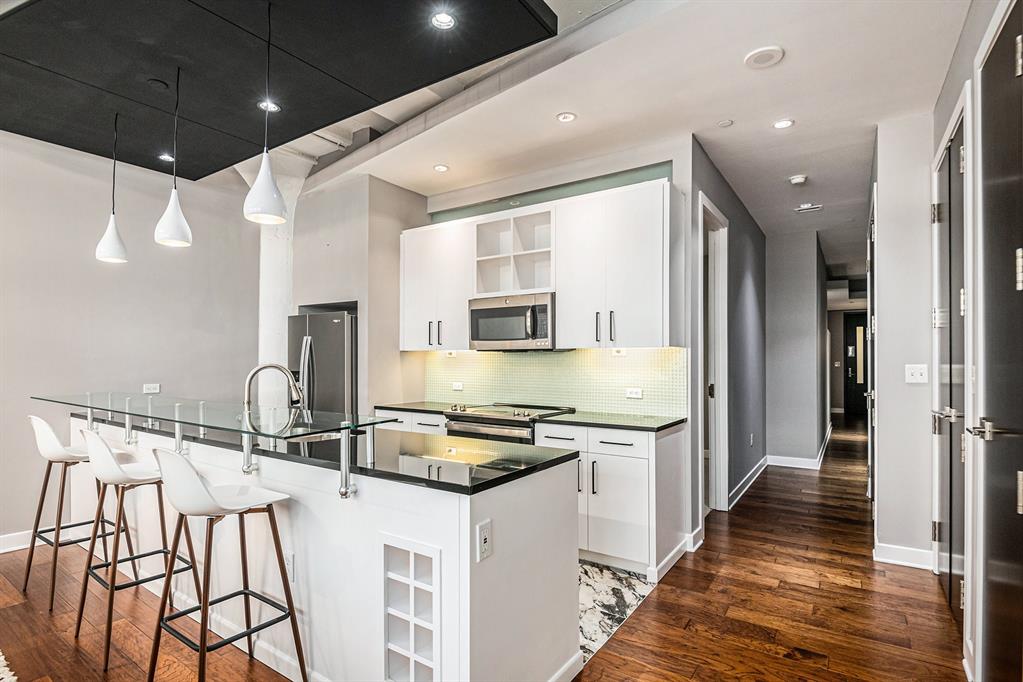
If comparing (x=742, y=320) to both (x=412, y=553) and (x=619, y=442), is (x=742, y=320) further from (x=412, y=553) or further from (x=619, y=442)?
(x=412, y=553)

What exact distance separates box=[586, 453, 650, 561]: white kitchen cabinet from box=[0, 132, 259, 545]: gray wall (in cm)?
362

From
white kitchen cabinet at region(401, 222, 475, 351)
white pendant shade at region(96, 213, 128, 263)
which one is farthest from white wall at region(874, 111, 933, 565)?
white pendant shade at region(96, 213, 128, 263)

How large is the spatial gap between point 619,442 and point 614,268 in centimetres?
116

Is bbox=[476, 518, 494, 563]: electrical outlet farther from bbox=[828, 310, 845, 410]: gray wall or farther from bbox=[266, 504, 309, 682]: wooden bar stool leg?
bbox=[828, 310, 845, 410]: gray wall

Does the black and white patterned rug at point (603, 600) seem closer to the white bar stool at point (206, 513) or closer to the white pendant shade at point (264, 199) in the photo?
the white bar stool at point (206, 513)

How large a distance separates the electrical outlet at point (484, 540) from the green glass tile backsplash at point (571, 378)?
227cm

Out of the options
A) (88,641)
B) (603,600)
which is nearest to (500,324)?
(603,600)

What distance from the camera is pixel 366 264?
15.0 ft

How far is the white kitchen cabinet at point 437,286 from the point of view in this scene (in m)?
4.42

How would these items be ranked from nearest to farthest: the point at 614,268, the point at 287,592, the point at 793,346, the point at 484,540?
the point at 484,540, the point at 287,592, the point at 614,268, the point at 793,346

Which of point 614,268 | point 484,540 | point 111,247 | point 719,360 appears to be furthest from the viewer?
point 719,360

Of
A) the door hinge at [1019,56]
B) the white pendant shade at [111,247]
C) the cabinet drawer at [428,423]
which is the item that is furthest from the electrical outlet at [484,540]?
the white pendant shade at [111,247]

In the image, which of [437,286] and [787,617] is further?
[437,286]

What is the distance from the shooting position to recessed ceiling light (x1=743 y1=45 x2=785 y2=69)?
261 cm
